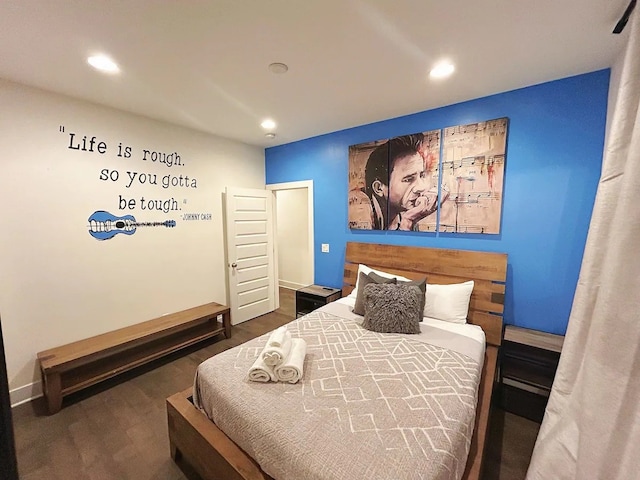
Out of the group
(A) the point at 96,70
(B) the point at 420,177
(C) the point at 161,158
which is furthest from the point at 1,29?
(B) the point at 420,177

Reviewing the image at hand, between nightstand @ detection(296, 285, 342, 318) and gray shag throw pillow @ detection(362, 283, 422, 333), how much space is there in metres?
1.09

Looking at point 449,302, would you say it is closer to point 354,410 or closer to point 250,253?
point 354,410

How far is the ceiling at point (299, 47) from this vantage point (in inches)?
56.9

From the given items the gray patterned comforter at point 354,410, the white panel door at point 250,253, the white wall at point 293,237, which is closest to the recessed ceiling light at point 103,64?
the white panel door at point 250,253

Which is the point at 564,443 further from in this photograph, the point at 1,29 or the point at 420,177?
the point at 1,29

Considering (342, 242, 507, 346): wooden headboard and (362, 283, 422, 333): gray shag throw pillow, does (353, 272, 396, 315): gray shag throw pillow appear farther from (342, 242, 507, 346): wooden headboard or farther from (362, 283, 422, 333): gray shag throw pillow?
(342, 242, 507, 346): wooden headboard

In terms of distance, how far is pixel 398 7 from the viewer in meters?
1.44

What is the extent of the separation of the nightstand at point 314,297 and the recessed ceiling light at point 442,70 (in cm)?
244

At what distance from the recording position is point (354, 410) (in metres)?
1.38

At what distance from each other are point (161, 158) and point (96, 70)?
113 centimetres

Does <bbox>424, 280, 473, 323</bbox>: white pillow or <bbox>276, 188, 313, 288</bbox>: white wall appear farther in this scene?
<bbox>276, 188, 313, 288</bbox>: white wall

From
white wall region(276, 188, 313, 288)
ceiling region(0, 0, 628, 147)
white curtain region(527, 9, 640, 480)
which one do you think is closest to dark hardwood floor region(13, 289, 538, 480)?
white curtain region(527, 9, 640, 480)

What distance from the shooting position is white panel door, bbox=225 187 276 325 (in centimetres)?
372

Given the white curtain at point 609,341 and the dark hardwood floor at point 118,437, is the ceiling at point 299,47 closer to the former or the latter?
the white curtain at point 609,341
